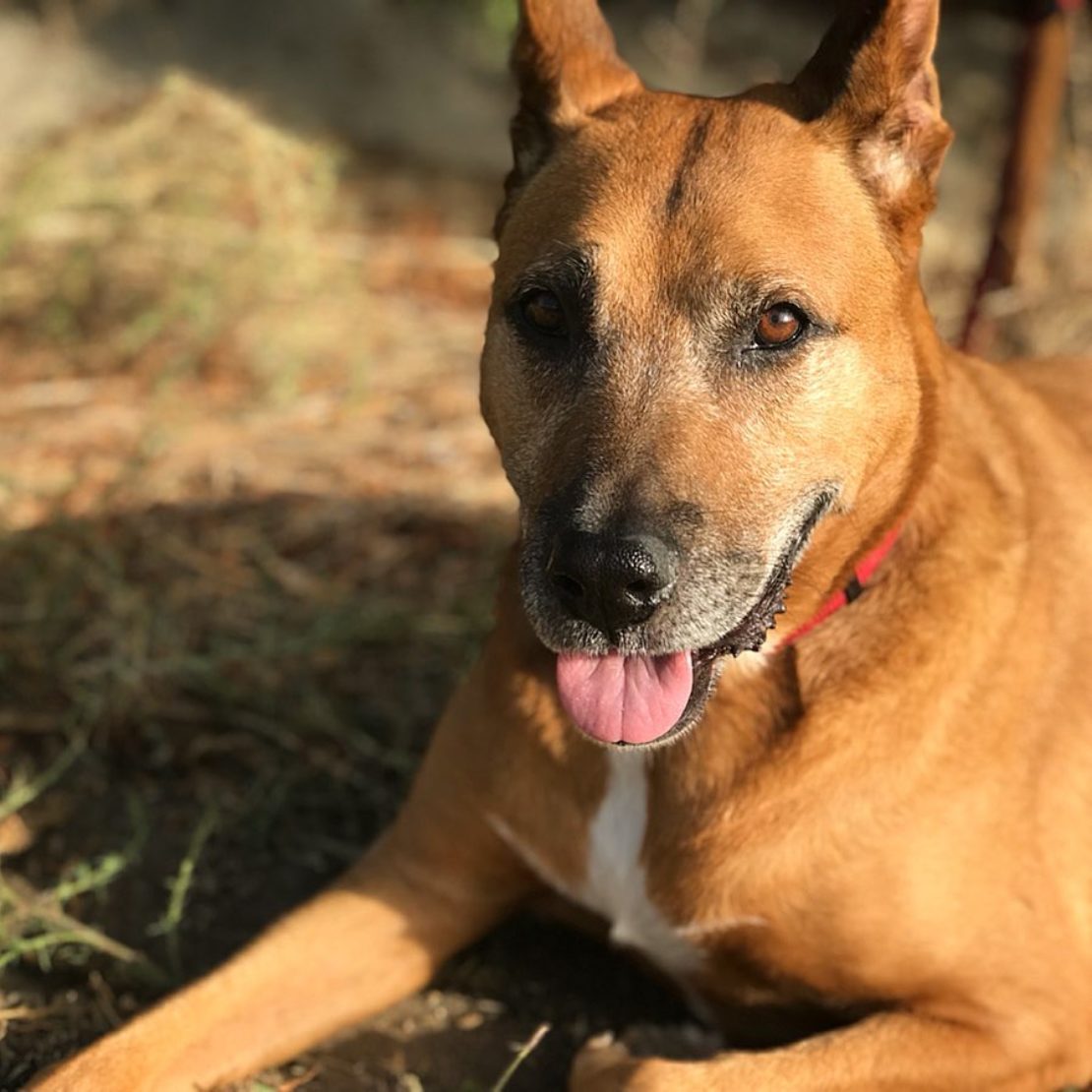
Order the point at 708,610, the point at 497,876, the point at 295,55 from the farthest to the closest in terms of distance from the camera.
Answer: the point at 295,55, the point at 497,876, the point at 708,610

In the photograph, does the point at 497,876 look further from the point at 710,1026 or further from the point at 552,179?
the point at 552,179

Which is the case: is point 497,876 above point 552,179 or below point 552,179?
below

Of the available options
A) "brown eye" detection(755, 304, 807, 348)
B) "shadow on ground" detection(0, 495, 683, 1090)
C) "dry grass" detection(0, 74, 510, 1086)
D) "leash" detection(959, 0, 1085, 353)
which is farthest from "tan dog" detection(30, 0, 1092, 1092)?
"leash" detection(959, 0, 1085, 353)

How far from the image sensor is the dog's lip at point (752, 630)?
3205 millimetres

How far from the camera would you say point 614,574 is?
2996mm

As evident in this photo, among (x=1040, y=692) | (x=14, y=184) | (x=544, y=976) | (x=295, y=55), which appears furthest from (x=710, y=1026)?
(x=295, y=55)

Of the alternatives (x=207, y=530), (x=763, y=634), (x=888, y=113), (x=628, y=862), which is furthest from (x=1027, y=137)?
(x=628, y=862)

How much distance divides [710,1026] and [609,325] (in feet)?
5.35

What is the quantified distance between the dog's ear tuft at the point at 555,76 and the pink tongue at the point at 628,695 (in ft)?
3.59

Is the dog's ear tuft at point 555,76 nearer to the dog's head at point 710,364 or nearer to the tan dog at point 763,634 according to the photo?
the tan dog at point 763,634

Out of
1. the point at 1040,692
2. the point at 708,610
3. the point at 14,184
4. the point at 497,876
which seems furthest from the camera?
the point at 14,184

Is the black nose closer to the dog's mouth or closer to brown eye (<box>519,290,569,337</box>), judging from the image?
the dog's mouth

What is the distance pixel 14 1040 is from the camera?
361 centimetres

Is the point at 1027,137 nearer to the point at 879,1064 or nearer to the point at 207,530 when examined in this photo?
the point at 207,530
